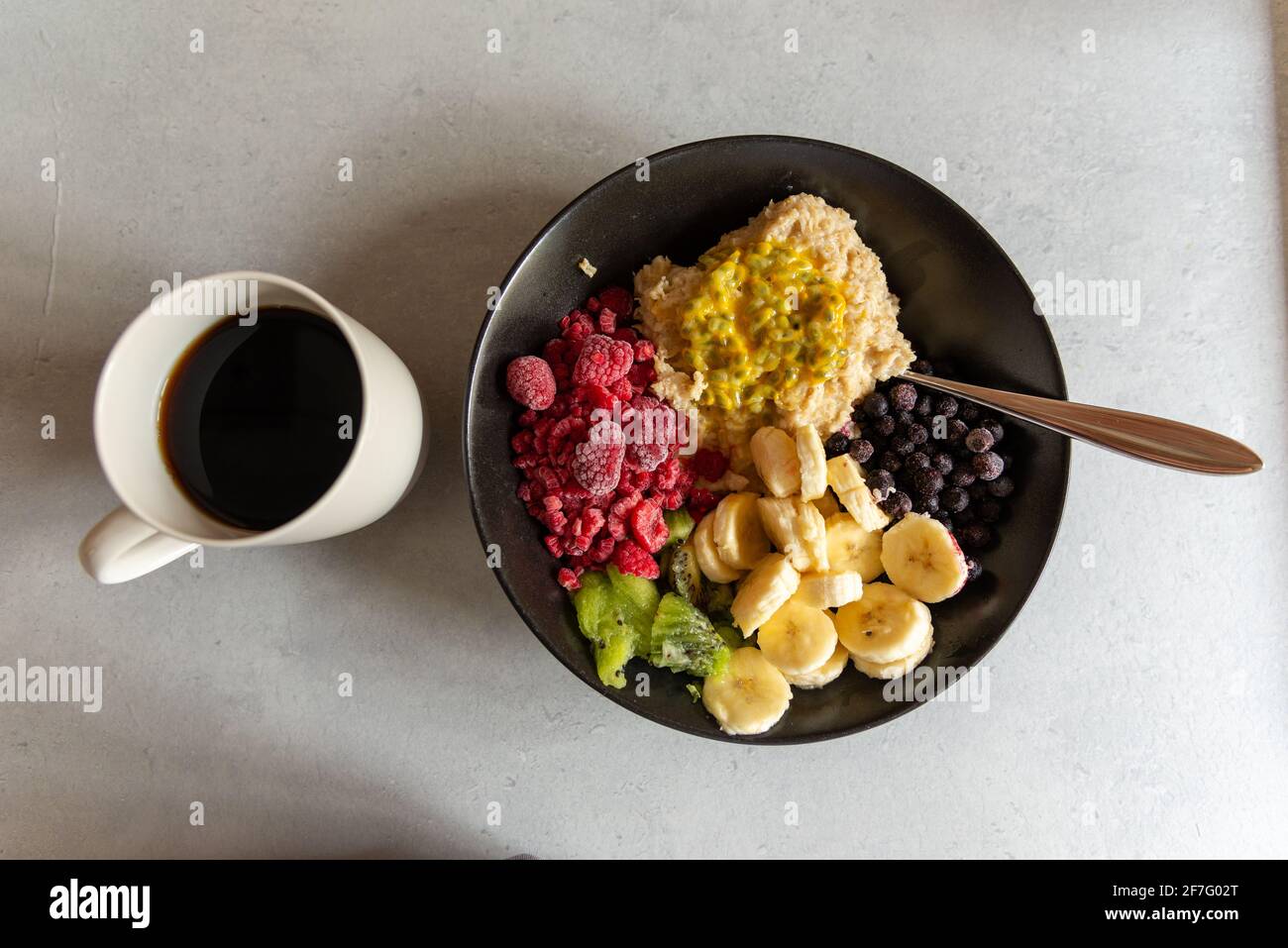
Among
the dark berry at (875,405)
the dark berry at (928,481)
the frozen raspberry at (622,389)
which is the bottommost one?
the dark berry at (928,481)

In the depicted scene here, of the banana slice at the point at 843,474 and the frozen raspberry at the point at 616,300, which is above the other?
the frozen raspberry at the point at 616,300

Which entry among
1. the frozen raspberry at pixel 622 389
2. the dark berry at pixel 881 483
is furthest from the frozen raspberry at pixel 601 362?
the dark berry at pixel 881 483

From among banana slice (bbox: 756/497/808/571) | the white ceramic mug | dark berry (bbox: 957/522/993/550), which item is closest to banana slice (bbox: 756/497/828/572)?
banana slice (bbox: 756/497/808/571)

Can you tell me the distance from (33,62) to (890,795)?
1.83 meters

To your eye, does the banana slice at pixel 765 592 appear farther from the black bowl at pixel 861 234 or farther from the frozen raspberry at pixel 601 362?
the frozen raspberry at pixel 601 362

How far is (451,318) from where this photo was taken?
1.34m

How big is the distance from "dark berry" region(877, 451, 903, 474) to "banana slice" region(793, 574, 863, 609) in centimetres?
16

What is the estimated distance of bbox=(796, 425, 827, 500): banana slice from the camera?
1147 millimetres

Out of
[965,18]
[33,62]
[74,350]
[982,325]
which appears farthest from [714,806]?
[33,62]

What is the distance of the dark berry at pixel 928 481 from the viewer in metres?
1.19

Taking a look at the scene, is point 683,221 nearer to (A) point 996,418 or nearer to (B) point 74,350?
(A) point 996,418

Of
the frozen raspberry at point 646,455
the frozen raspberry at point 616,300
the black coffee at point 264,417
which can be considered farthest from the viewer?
the frozen raspberry at point 616,300

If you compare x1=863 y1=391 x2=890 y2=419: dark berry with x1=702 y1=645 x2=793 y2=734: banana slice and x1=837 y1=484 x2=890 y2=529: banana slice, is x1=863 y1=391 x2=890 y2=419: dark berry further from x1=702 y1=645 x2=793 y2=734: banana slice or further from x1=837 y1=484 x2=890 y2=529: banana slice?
x1=702 y1=645 x2=793 y2=734: banana slice
